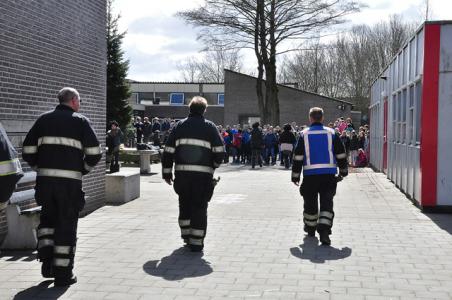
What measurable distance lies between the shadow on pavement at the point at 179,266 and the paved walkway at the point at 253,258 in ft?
0.03

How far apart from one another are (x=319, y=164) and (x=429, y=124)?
142 inches

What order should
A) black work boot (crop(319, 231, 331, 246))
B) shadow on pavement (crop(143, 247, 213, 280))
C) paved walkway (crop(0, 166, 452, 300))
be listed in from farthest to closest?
black work boot (crop(319, 231, 331, 246)), shadow on pavement (crop(143, 247, 213, 280)), paved walkway (crop(0, 166, 452, 300))

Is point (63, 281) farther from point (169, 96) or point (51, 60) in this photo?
point (169, 96)

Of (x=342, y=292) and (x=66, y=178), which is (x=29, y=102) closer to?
(x=66, y=178)

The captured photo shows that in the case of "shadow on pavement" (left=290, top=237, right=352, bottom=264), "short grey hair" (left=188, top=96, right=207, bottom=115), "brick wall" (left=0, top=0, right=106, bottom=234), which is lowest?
"shadow on pavement" (left=290, top=237, right=352, bottom=264)

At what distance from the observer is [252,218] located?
10.3 m

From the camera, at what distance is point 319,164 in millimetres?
8320

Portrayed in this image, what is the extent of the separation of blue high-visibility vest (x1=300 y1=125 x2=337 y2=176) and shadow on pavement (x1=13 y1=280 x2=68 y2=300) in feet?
12.2

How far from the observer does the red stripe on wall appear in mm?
10992

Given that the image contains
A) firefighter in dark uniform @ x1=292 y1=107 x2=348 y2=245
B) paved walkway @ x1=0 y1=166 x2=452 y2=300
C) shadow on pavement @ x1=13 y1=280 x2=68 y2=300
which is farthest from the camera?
firefighter in dark uniform @ x1=292 y1=107 x2=348 y2=245

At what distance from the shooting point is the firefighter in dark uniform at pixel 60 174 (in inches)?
233

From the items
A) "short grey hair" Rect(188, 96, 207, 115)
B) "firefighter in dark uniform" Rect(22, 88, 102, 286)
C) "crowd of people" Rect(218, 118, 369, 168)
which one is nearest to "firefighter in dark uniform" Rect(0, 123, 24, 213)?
"firefighter in dark uniform" Rect(22, 88, 102, 286)

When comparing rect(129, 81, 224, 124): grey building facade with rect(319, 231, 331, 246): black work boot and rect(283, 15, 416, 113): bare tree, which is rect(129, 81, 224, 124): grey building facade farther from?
rect(319, 231, 331, 246): black work boot

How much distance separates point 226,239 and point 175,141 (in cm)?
152
